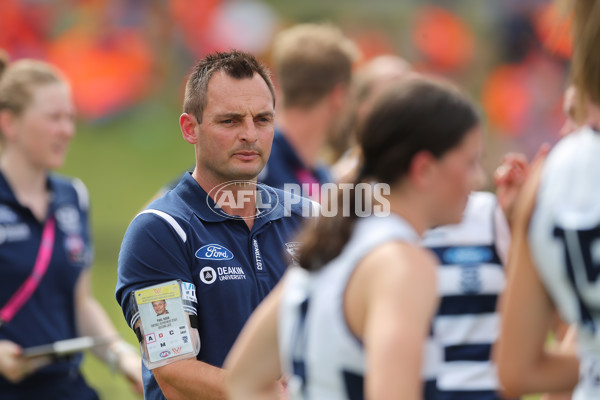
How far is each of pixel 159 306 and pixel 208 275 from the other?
18cm

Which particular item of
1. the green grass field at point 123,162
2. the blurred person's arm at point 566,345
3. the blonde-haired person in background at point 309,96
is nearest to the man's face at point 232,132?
the blurred person's arm at point 566,345

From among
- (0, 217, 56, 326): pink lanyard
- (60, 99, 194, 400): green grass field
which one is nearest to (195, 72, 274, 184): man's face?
(0, 217, 56, 326): pink lanyard

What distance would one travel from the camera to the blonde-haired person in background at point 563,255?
188 centimetres

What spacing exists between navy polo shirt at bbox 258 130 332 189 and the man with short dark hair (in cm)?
153

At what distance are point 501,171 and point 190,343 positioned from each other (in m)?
1.21

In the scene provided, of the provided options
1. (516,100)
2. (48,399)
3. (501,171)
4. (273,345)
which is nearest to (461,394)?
(501,171)

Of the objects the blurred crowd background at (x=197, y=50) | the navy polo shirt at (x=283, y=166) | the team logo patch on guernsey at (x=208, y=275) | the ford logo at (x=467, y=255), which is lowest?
the team logo patch on guernsey at (x=208, y=275)

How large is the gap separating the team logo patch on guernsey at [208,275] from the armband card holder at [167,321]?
4cm

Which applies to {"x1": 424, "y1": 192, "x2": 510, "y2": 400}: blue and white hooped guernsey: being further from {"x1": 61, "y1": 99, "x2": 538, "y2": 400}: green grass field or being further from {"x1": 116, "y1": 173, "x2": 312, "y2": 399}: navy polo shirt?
{"x1": 61, "y1": 99, "x2": 538, "y2": 400}: green grass field

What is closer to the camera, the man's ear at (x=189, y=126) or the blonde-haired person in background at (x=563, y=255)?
the blonde-haired person in background at (x=563, y=255)

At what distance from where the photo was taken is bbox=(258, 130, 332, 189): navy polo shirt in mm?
4711

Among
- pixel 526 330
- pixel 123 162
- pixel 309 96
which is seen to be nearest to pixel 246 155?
pixel 526 330

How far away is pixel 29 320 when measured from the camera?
13.6ft

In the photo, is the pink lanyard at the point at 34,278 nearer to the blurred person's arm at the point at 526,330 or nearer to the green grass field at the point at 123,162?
the blurred person's arm at the point at 526,330
